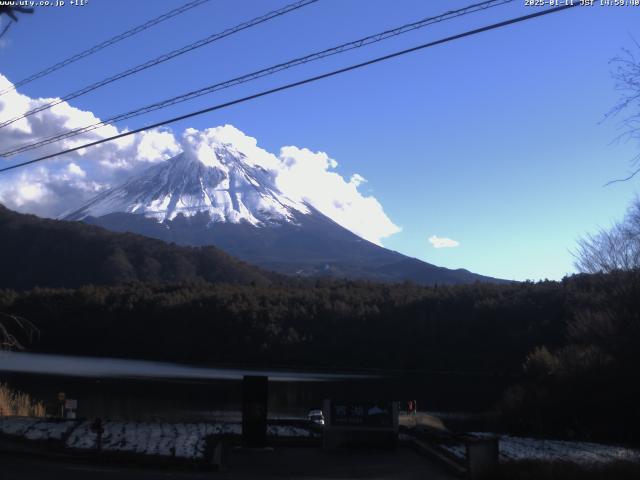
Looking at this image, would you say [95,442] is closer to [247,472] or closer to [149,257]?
[247,472]

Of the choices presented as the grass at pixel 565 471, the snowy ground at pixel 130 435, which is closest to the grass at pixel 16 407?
the snowy ground at pixel 130 435

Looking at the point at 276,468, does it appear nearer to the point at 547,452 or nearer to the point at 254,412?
the point at 254,412

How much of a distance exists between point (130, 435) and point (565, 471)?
10.3m

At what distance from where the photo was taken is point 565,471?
11.1m

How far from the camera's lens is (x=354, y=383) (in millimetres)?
70250

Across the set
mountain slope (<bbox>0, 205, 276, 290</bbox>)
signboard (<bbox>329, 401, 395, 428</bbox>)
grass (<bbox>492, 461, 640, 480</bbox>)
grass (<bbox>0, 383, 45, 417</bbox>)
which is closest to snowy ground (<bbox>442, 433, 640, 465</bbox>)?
signboard (<bbox>329, 401, 395, 428</bbox>)

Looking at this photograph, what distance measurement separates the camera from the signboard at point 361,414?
59.9 feet

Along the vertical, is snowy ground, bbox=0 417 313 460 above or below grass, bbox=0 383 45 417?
below

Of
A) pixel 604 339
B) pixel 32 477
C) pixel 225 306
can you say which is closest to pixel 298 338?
pixel 225 306

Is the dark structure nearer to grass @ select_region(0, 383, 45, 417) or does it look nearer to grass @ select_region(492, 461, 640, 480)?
grass @ select_region(492, 461, 640, 480)

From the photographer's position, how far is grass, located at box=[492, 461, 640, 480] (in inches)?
421

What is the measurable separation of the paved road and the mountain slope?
125546mm

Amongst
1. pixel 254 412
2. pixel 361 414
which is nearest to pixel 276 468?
pixel 254 412

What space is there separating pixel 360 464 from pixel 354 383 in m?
54.8
